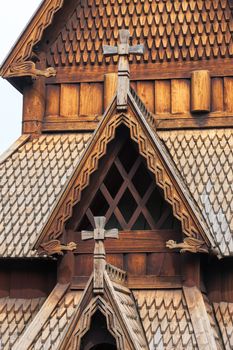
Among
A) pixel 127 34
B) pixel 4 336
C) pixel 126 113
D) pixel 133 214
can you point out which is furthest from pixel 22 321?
pixel 127 34

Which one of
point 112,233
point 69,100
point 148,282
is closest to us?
point 112,233

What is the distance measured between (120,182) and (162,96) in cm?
221

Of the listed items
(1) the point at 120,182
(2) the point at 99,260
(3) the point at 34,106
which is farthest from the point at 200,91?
(2) the point at 99,260

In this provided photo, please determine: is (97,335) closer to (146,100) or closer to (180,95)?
(146,100)

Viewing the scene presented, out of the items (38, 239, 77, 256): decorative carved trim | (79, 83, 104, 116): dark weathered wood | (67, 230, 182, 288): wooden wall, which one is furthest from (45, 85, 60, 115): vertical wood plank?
(38, 239, 77, 256): decorative carved trim

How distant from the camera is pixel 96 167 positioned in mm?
17391

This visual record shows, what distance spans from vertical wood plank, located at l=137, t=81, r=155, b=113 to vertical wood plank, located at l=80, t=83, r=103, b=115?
660mm

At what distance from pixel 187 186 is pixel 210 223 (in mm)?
820

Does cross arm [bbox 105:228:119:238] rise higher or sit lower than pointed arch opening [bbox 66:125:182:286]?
lower

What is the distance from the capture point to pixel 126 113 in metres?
17.5

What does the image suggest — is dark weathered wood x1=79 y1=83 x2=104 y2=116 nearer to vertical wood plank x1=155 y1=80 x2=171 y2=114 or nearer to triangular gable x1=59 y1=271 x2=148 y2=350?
vertical wood plank x1=155 y1=80 x2=171 y2=114

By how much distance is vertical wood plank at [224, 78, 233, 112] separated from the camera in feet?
63.4

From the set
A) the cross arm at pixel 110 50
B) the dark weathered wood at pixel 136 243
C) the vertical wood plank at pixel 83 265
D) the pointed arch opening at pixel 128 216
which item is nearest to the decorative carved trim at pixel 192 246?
the pointed arch opening at pixel 128 216

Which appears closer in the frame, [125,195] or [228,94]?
[125,195]
